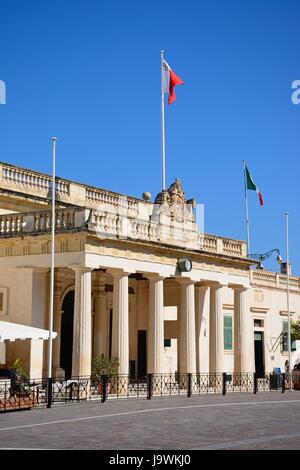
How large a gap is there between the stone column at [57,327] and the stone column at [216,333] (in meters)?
6.90

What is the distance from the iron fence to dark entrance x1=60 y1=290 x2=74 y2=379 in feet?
9.32

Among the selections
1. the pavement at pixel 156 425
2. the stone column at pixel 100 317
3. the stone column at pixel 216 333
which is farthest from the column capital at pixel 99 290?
the pavement at pixel 156 425

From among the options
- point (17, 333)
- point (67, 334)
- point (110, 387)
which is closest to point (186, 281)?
point (67, 334)

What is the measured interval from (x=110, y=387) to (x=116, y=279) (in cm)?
375

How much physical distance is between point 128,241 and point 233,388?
8327mm

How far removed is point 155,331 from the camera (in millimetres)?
28203

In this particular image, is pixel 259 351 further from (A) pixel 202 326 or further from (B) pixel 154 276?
(B) pixel 154 276

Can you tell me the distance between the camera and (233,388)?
30.6 meters

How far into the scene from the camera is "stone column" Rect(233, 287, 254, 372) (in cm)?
3278

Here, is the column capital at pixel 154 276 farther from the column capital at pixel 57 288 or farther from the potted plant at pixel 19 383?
the potted plant at pixel 19 383

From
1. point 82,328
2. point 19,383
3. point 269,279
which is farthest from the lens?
point 269,279

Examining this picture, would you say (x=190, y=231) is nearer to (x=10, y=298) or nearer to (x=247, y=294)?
(x=247, y=294)
